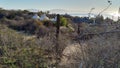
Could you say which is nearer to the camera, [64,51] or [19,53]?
[19,53]

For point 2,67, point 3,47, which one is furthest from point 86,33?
point 3,47

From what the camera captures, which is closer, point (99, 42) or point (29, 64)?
point (99, 42)

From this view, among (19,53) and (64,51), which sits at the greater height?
(19,53)

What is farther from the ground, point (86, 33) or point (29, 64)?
point (86, 33)

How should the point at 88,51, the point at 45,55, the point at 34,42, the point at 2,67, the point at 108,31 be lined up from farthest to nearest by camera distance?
the point at 34,42, the point at 45,55, the point at 2,67, the point at 108,31, the point at 88,51

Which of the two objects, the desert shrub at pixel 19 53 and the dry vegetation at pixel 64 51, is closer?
the dry vegetation at pixel 64 51

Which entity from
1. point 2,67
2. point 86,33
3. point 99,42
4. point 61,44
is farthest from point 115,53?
point 61,44

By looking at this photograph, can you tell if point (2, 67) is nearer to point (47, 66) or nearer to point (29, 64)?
point (29, 64)

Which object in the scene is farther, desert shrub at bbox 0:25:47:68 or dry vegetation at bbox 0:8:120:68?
desert shrub at bbox 0:25:47:68

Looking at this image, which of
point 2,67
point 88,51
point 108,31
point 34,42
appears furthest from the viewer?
point 34,42

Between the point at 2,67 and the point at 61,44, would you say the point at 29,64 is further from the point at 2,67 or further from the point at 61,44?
the point at 61,44
